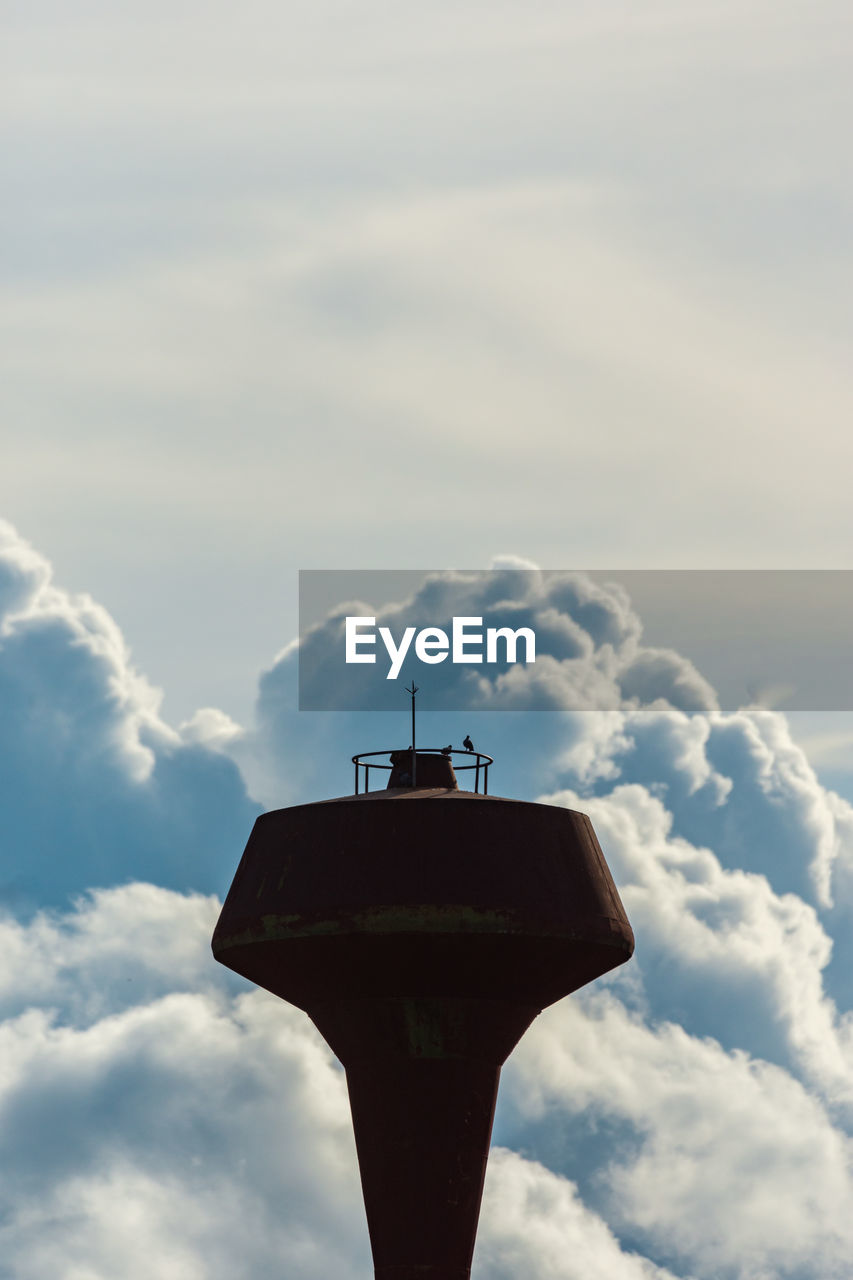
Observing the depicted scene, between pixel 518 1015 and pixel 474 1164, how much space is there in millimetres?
2586

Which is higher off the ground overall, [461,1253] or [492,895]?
[492,895]

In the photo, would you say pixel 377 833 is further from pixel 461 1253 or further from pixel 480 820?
pixel 461 1253

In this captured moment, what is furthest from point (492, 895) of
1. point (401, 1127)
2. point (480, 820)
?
point (401, 1127)

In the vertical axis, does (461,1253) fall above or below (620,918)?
below

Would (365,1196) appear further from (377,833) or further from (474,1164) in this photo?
(377,833)

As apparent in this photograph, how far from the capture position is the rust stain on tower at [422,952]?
146 feet

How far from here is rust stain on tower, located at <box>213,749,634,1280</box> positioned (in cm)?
4444

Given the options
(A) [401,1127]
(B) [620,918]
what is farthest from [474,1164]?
(B) [620,918]

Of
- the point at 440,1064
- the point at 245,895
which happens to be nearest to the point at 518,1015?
the point at 440,1064

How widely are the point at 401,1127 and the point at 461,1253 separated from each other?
7.57 ft

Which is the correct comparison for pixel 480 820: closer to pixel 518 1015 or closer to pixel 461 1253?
pixel 518 1015

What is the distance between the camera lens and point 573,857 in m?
45.9

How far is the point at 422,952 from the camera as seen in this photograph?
146ft

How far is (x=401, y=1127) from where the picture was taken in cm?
4547
